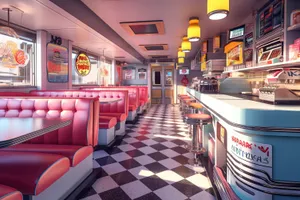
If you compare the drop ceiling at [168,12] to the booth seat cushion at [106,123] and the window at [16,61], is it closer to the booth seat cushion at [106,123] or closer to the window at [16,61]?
the window at [16,61]

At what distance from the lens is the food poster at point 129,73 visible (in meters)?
12.8

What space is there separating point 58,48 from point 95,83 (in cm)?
314

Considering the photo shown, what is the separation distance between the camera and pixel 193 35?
167 inches

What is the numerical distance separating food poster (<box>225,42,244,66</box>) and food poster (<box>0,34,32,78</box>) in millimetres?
4821

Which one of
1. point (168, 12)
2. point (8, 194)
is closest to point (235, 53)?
point (168, 12)

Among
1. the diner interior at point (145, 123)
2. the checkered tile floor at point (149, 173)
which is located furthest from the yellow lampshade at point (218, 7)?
the checkered tile floor at point (149, 173)

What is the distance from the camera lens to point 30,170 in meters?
1.65

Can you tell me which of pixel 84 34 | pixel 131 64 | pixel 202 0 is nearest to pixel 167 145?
pixel 202 0

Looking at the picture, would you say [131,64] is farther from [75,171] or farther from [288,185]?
[288,185]

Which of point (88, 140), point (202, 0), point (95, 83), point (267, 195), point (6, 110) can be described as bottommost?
point (267, 195)

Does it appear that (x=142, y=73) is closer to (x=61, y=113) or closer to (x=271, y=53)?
(x=271, y=53)

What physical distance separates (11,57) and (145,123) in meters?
3.97

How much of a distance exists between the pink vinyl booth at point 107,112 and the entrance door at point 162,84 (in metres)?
7.93

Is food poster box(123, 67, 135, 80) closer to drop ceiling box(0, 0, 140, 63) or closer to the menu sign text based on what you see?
drop ceiling box(0, 0, 140, 63)
